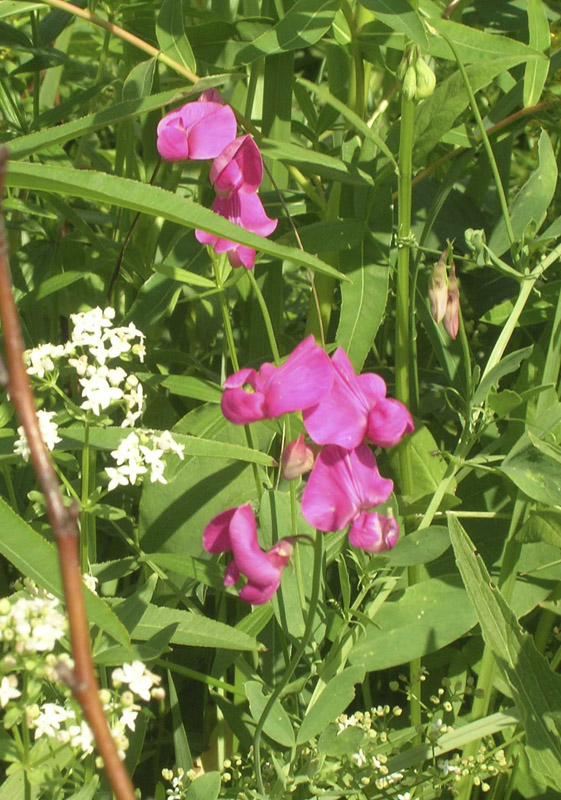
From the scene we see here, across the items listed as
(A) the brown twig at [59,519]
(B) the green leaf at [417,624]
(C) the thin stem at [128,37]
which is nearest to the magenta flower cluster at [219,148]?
(C) the thin stem at [128,37]

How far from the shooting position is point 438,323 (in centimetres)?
117

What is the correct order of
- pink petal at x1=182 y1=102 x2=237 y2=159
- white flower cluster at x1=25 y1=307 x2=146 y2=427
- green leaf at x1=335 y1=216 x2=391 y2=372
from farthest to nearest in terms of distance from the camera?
green leaf at x1=335 y1=216 x2=391 y2=372
pink petal at x1=182 y1=102 x2=237 y2=159
white flower cluster at x1=25 y1=307 x2=146 y2=427

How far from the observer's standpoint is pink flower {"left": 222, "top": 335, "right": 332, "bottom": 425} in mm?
823

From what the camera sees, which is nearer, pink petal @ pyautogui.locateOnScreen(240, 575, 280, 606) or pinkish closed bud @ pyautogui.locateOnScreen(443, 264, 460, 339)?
pink petal @ pyautogui.locateOnScreen(240, 575, 280, 606)

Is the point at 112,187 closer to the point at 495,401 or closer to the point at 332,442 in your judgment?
the point at 332,442

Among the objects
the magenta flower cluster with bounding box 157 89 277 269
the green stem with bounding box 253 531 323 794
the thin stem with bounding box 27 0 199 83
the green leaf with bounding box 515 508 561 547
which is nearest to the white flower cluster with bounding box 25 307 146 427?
the magenta flower cluster with bounding box 157 89 277 269

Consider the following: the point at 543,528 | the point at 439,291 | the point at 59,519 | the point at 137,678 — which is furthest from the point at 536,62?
the point at 59,519

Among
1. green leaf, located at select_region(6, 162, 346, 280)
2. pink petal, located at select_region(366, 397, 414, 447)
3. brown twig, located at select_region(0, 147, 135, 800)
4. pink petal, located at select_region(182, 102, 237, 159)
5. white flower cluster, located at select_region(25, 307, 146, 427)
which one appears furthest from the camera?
pink petal, located at select_region(182, 102, 237, 159)

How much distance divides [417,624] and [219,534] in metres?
0.34

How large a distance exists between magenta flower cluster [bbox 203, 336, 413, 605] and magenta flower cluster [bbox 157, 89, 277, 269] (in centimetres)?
24

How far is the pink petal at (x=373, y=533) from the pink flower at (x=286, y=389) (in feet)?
0.39

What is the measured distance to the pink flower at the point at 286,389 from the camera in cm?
82

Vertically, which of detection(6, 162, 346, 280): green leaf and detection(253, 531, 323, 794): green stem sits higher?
detection(6, 162, 346, 280): green leaf

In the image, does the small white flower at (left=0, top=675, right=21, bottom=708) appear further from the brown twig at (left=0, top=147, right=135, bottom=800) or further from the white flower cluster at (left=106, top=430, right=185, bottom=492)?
the brown twig at (left=0, top=147, right=135, bottom=800)
